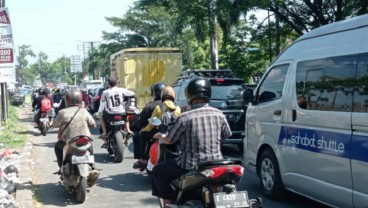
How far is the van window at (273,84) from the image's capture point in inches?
261

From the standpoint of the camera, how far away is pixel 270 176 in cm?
685

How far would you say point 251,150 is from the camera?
7461 millimetres

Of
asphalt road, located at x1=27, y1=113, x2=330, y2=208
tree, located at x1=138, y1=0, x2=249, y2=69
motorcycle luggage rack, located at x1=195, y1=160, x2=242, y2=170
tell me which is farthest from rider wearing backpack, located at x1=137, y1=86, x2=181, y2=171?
tree, located at x1=138, y1=0, x2=249, y2=69

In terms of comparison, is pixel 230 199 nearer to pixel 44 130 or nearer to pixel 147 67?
pixel 44 130

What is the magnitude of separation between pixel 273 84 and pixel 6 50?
658 cm

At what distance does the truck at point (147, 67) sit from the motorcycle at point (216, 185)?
1501cm

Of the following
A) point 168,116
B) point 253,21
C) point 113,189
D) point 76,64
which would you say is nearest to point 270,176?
point 168,116

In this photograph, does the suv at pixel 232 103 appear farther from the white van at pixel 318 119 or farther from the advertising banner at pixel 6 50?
the advertising banner at pixel 6 50

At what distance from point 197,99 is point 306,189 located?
2.19 meters

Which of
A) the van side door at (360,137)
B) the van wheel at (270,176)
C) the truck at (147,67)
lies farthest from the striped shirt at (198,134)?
the truck at (147,67)

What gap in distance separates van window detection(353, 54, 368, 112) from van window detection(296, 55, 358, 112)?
0.27 ft

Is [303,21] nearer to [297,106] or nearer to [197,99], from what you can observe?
[297,106]

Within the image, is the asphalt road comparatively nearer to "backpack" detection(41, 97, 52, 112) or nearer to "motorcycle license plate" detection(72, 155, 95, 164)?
"motorcycle license plate" detection(72, 155, 95, 164)

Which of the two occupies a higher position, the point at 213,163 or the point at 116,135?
the point at 213,163
